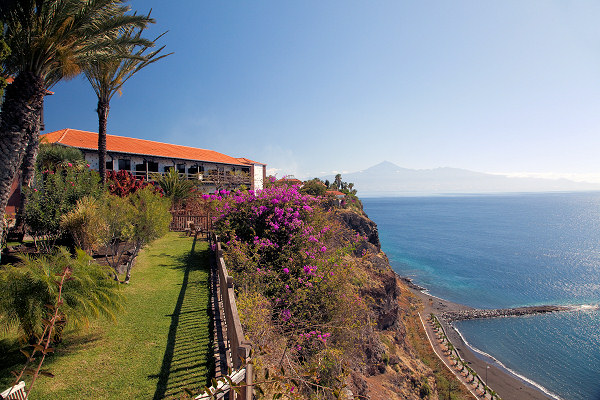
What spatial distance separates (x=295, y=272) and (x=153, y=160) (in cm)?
2762

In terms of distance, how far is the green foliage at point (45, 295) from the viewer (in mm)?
4898

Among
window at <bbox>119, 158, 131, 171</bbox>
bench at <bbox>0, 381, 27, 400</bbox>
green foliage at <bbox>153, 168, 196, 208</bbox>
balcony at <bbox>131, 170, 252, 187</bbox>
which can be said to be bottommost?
bench at <bbox>0, 381, 27, 400</bbox>

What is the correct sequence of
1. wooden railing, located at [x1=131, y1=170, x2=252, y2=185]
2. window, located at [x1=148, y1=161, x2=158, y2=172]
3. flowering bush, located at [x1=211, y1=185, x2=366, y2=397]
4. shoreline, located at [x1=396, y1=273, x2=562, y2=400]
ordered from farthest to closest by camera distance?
wooden railing, located at [x1=131, y1=170, x2=252, y2=185], window, located at [x1=148, y1=161, x2=158, y2=172], shoreline, located at [x1=396, y1=273, x2=562, y2=400], flowering bush, located at [x1=211, y1=185, x2=366, y2=397]

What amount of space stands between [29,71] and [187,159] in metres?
26.4

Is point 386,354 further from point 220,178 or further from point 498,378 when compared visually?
point 220,178

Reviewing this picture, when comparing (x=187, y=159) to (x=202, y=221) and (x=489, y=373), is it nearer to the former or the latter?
(x=202, y=221)

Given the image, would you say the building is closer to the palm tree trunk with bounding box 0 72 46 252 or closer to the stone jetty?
the palm tree trunk with bounding box 0 72 46 252

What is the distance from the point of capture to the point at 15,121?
744cm

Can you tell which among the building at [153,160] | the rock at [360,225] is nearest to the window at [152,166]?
the building at [153,160]

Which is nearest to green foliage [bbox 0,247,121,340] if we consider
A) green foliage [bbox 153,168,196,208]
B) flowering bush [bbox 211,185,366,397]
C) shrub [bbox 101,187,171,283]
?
flowering bush [bbox 211,185,366,397]

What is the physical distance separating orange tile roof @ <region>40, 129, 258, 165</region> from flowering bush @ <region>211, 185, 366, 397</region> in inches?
810

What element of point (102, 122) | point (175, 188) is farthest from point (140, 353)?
point (175, 188)

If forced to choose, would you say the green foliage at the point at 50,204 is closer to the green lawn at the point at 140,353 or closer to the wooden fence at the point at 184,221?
the green lawn at the point at 140,353

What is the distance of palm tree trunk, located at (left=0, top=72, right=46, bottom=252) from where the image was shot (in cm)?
735
